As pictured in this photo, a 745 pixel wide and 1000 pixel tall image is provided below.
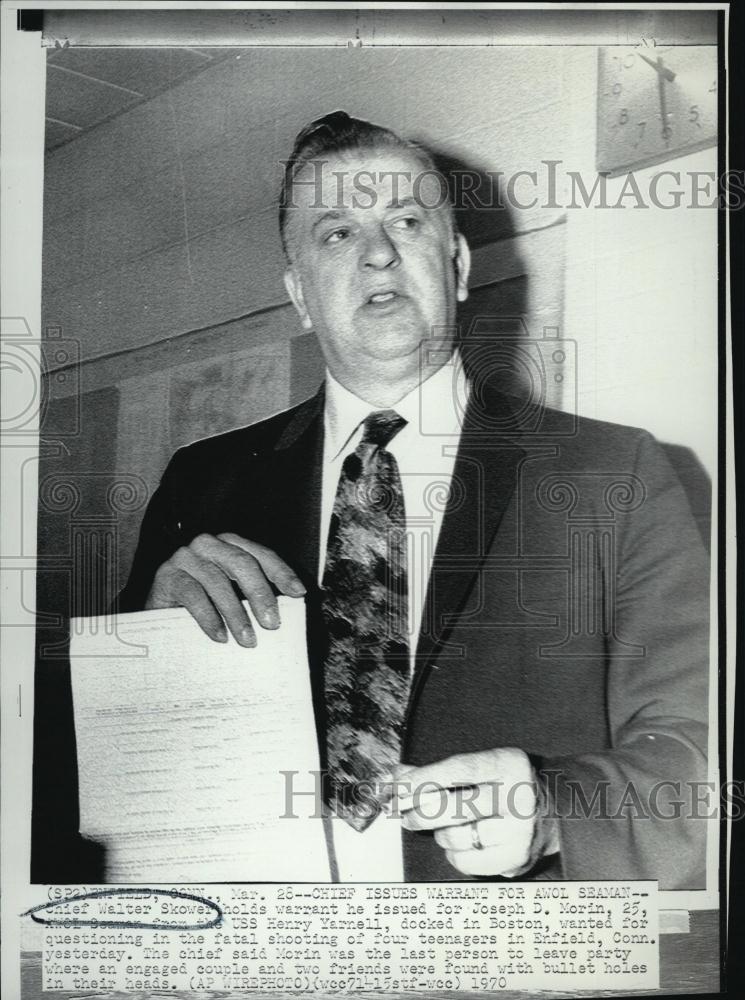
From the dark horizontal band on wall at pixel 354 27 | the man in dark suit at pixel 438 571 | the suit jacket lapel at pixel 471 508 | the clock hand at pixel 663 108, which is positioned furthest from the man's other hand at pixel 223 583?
the clock hand at pixel 663 108

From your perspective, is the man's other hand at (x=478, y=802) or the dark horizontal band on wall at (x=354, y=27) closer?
the man's other hand at (x=478, y=802)

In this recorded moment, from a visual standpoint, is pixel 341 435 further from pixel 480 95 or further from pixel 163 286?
pixel 480 95

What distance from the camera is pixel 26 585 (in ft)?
5.73

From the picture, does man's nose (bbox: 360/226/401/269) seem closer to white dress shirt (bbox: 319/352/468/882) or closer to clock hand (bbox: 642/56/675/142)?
white dress shirt (bbox: 319/352/468/882)

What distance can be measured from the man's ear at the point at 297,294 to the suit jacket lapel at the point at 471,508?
32 centimetres

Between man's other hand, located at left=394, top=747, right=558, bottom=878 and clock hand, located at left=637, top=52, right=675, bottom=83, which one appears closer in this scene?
man's other hand, located at left=394, top=747, right=558, bottom=878

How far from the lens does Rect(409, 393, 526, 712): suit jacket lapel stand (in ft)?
5.57

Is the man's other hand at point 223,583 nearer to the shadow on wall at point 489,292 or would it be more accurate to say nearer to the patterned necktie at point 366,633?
the patterned necktie at point 366,633

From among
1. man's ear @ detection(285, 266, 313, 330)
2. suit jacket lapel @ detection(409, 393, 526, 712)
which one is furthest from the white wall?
man's ear @ detection(285, 266, 313, 330)

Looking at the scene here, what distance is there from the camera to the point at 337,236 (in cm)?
174

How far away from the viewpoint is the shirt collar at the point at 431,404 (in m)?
1.73
